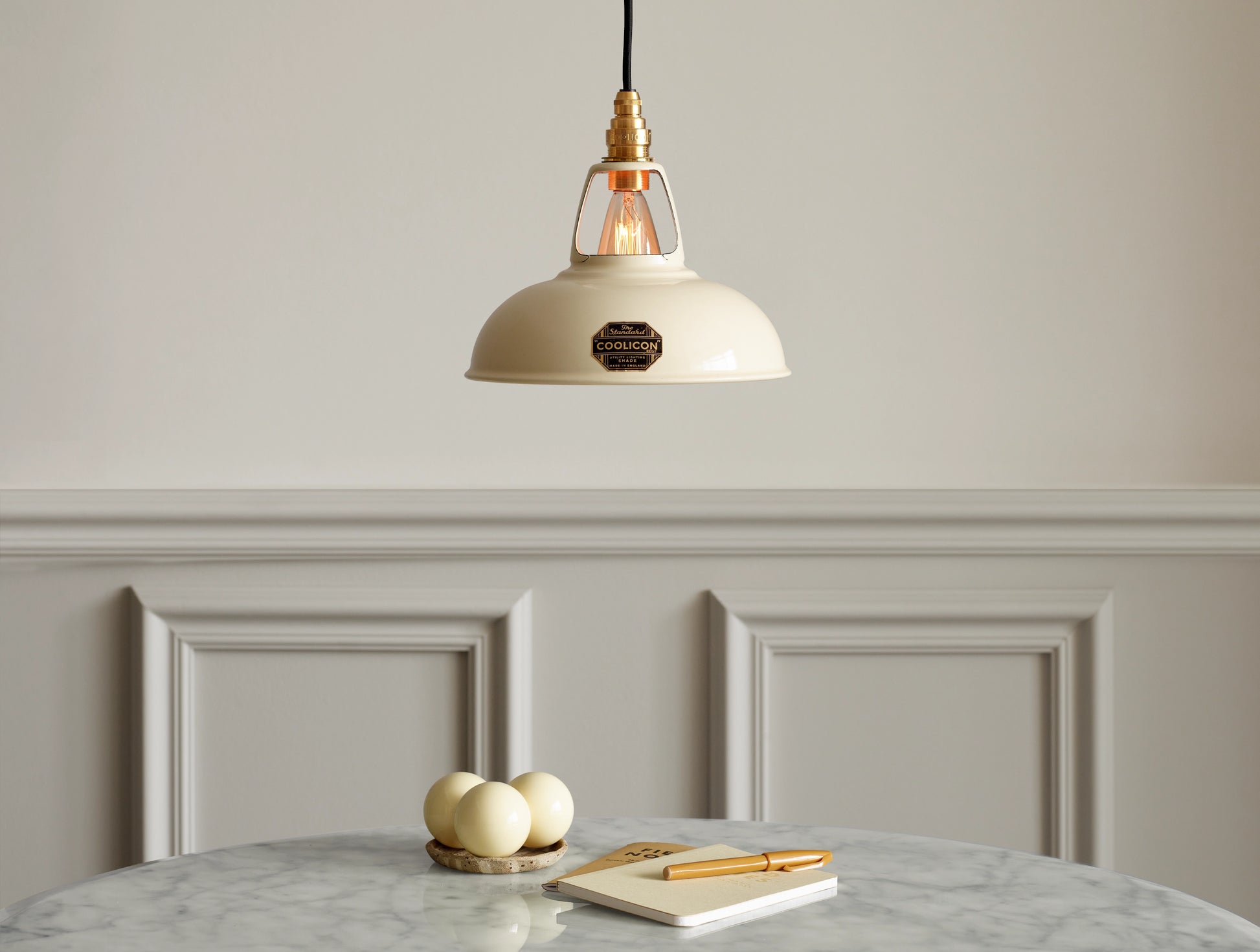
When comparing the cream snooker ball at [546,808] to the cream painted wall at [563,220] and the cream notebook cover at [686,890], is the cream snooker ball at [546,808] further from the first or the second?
the cream painted wall at [563,220]

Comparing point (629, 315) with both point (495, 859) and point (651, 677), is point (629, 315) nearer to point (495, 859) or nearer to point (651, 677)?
point (495, 859)

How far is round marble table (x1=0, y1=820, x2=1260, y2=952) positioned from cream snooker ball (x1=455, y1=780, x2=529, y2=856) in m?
0.03

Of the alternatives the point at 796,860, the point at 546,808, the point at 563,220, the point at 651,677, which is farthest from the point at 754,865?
the point at 563,220

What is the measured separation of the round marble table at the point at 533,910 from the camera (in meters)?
0.90

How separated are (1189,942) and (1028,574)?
0.99 meters

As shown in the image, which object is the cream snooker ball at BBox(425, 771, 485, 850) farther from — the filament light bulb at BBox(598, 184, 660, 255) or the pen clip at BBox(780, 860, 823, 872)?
the filament light bulb at BBox(598, 184, 660, 255)

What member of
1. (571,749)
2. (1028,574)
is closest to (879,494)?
(1028,574)

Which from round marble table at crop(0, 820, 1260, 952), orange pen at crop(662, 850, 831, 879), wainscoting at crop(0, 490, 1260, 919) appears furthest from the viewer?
wainscoting at crop(0, 490, 1260, 919)

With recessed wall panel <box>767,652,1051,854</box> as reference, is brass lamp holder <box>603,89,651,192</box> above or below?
above

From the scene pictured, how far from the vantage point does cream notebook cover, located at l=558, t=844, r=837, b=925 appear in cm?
94

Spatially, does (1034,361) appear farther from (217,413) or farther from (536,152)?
(217,413)

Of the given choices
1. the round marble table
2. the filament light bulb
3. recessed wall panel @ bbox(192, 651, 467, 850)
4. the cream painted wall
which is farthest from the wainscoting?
the filament light bulb

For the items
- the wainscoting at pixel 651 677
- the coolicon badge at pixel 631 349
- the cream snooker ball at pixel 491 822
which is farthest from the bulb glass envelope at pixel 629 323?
the wainscoting at pixel 651 677

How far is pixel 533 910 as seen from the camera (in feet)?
3.15
